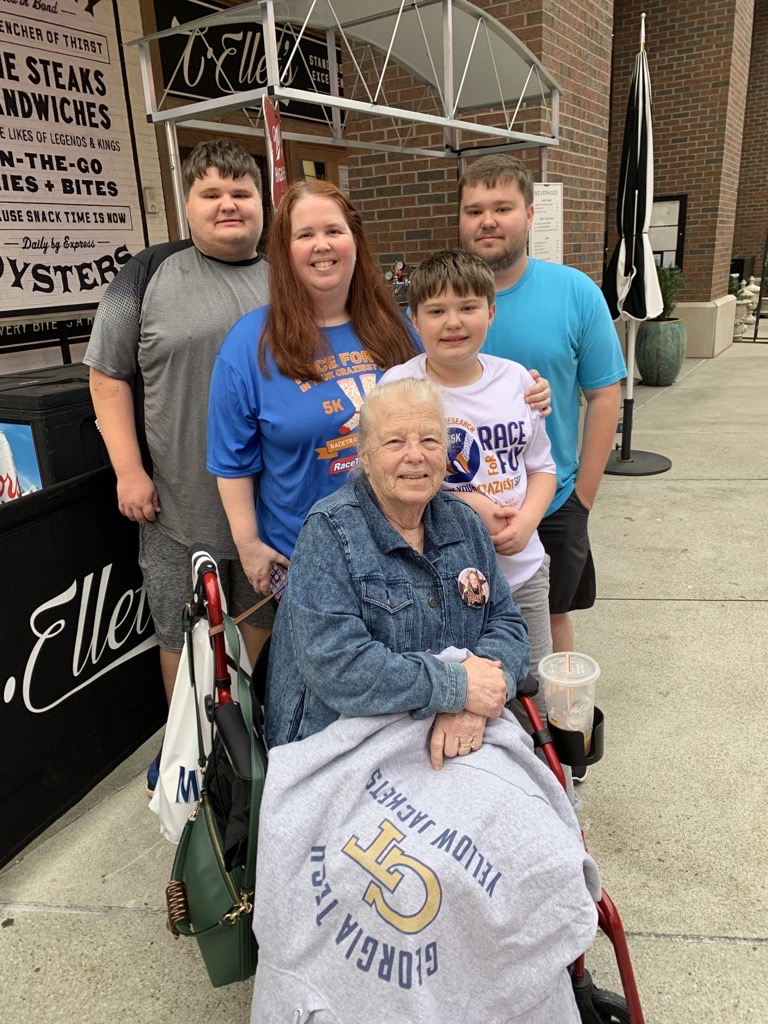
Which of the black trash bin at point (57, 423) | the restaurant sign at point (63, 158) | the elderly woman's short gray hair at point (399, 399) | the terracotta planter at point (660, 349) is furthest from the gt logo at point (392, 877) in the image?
the terracotta planter at point (660, 349)

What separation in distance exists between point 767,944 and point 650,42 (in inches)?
459

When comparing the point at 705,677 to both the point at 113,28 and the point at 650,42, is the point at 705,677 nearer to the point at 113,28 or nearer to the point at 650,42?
the point at 113,28

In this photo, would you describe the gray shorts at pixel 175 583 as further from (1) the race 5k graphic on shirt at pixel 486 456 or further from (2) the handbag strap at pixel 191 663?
(1) the race 5k graphic on shirt at pixel 486 456

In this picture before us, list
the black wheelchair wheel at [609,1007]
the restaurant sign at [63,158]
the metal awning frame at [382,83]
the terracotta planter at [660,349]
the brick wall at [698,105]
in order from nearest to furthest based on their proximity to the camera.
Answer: the black wheelchair wheel at [609,1007] → the metal awning frame at [382,83] → the restaurant sign at [63,158] → the terracotta planter at [660,349] → the brick wall at [698,105]

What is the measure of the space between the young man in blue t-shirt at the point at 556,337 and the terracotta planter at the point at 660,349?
23.6 feet

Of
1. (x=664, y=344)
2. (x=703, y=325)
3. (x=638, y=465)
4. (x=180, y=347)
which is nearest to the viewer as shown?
(x=180, y=347)

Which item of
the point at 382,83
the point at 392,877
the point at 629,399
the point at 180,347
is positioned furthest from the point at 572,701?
the point at 382,83

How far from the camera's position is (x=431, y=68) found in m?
5.21

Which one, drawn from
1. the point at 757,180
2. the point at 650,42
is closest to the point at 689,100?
the point at 650,42

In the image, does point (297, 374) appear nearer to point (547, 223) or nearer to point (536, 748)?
point (536, 748)

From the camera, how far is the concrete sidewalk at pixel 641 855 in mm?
1830

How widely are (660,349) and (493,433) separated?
7859 millimetres

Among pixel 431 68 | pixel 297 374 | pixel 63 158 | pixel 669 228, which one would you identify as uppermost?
pixel 431 68

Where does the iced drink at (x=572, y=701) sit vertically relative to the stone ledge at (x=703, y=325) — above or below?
above
